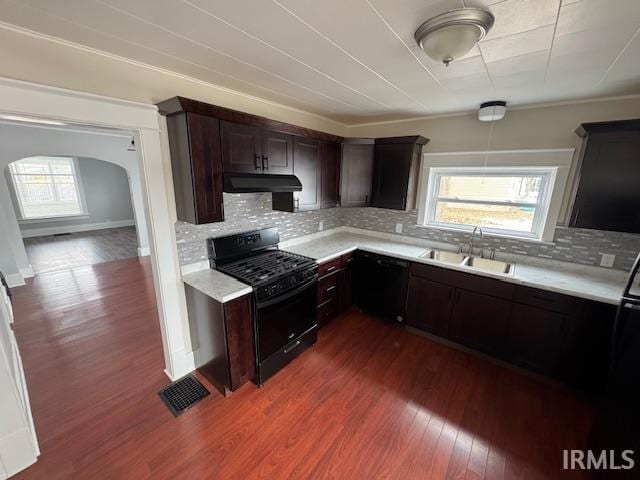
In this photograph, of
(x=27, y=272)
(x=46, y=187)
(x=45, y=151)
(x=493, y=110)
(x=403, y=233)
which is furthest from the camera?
(x=46, y=187)

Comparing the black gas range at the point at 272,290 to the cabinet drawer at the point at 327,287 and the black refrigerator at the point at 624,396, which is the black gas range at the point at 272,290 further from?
the black refrigerator at the point at 624,396

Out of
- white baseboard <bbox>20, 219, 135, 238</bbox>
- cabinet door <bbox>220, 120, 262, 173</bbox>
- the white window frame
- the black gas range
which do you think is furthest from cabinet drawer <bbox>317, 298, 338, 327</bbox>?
the white window frame

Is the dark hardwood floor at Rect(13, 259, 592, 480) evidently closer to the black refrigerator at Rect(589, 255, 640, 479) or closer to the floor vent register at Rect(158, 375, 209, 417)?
the floor vent register at Rect(158, 375, 209, 417)

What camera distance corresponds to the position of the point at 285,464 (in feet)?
5.19

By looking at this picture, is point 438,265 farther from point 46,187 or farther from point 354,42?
point 46,187

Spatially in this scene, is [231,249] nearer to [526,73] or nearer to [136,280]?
[526,73]

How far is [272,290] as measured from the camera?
2.07m

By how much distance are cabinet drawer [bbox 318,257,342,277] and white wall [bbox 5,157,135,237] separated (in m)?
7.75

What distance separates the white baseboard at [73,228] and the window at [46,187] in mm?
362

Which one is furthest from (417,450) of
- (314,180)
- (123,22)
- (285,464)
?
(123,22)

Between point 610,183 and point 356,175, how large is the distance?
2154 millimetres

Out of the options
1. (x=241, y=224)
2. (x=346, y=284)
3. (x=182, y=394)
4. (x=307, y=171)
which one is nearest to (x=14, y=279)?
(x=182, y=394)

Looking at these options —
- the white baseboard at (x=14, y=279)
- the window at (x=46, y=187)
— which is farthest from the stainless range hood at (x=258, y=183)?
the window at (x=46, y=187)

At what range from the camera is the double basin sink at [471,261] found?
8.43 feet
